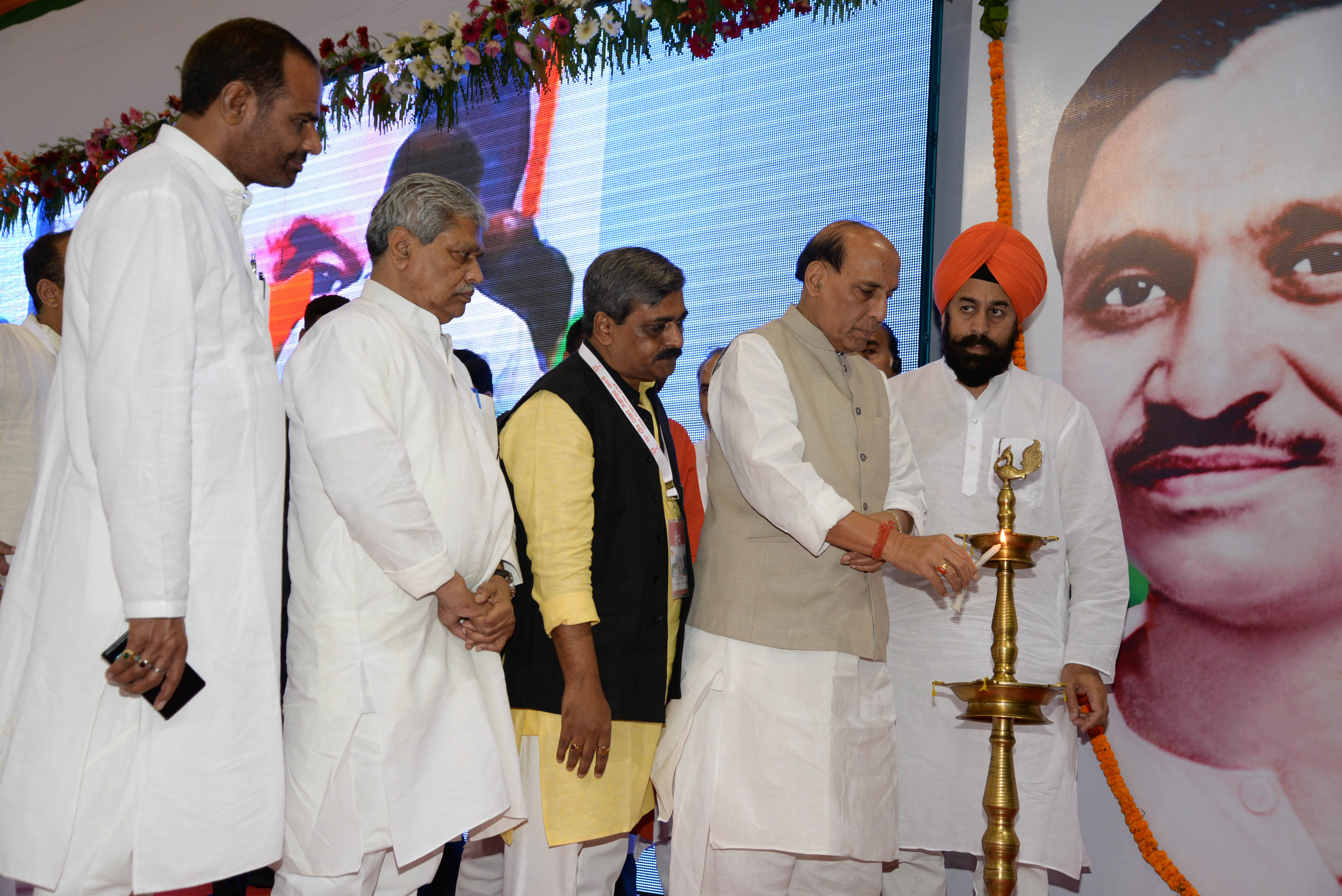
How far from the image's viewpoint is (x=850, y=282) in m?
2.89

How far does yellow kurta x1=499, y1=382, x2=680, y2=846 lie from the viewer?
2561mm

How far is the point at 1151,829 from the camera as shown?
3.72m

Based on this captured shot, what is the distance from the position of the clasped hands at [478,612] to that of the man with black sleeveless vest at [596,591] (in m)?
0.14

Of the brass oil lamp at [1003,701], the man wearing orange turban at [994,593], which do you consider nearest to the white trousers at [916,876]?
the man wearing orange turban at [994,593]

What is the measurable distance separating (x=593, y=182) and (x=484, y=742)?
3.32m

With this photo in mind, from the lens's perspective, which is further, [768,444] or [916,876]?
[916,876]

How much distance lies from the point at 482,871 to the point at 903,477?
1635 mm

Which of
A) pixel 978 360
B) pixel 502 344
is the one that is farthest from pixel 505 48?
pixel 978 360

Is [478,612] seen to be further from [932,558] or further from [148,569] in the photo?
[932,558]

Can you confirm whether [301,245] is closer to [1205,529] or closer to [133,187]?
[133,187]

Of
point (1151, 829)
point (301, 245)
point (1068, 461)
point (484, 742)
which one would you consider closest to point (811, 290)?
point (1068, 461)

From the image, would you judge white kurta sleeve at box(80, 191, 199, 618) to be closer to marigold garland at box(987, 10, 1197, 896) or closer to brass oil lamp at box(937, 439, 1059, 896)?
brass oil lamp at box(937, 439, 1059, 896)

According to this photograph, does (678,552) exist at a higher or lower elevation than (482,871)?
higher

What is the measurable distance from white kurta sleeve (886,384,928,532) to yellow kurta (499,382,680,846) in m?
0.68
